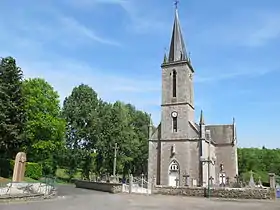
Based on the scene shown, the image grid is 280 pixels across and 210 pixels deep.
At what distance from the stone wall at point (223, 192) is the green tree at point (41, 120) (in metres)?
16.2

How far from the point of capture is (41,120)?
39.4 metres

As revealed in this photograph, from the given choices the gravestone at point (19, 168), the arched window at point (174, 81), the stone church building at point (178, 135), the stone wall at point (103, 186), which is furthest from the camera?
the arched window at point (174, 81)

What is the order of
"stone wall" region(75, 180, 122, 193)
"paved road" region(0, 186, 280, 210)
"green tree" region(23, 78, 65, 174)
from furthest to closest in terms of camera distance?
"green tree" region(23, 78, 65, 174)
"stone wall" region(75, 180, 122, 193)
"paved road" region(0, 186, 280, 210)

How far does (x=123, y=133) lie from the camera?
180 feet

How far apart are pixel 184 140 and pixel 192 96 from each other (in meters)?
7.73

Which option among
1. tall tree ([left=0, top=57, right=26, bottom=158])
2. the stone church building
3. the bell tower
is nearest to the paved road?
tall tree ([left=0, top=57, right=26, bottom=158])

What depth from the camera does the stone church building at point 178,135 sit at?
133 ft

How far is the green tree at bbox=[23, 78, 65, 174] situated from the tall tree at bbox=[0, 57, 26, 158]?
5644mm

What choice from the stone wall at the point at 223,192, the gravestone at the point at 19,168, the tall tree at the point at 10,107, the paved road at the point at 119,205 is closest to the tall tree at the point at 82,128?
the tall tree at the point at 10,107

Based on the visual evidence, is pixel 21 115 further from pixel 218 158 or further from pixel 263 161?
pixel 263 161

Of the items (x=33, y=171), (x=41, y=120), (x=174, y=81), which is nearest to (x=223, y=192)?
(x=174, y=81)

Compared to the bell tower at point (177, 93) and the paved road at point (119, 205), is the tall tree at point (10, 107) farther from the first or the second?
the bell tower at point (177, 93)

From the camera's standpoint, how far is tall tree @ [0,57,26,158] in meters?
30.2

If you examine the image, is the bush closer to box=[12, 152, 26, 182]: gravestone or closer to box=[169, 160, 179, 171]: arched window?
box=[12, 152, 26, 182]: gravestone
